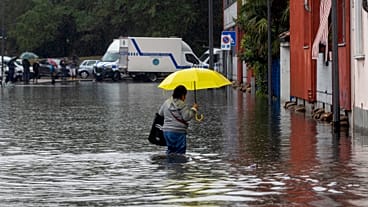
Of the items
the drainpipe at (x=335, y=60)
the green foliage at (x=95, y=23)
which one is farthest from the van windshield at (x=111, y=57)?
the drainpipe at (x=335, y=60)

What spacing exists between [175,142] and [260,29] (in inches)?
907

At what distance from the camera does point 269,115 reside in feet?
92.1

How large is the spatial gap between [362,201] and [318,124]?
13196 millimetres

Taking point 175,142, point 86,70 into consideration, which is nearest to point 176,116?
point 175,142

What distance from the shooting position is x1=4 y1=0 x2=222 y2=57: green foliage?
82688 millimetres

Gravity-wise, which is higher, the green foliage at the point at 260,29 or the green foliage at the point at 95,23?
the green foliage at the point at 95,23

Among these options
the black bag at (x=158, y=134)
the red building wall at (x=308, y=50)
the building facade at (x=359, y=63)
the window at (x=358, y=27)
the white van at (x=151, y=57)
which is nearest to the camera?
the black bag at (x=158, y=134)

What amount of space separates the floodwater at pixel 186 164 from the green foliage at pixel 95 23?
55.6 m

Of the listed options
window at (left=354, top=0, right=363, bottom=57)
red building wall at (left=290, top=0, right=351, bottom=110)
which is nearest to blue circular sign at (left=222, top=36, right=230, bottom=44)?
red building wall at (left=290, top=0, right=351, bottom=110)

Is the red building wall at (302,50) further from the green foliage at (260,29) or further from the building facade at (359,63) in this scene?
the building facade at (359,63)

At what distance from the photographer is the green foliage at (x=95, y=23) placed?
82.7 m

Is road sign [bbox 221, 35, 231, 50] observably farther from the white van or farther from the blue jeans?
the blue jeans

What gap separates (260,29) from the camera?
128ft

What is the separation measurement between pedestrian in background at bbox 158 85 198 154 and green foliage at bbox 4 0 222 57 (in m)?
65.7
